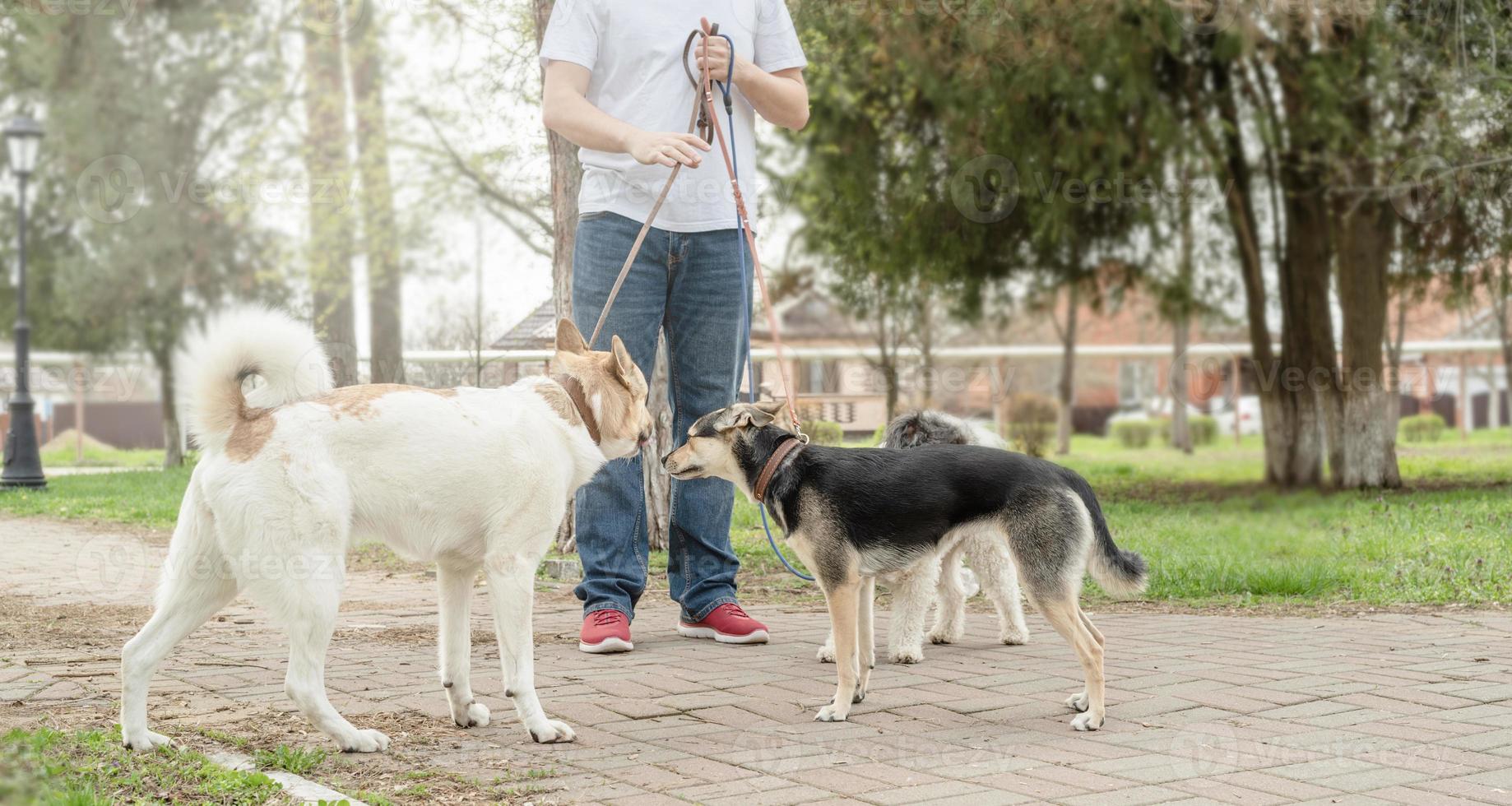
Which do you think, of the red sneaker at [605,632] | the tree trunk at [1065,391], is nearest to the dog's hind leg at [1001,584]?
the red sneaker at [605,632]

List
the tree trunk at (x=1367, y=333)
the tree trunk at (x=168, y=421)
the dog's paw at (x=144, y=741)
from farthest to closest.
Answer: the tree trunk at (x=168, y=421), the tree trunk at (x=1367, y=333), the dog's paw at (x=144, y=741)

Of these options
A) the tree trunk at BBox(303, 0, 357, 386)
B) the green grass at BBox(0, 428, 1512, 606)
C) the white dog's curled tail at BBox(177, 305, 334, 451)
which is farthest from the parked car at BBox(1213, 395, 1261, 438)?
the tree trunk at BBox(303, 0, 357, 386)

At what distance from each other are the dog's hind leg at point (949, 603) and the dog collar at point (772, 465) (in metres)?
1.36

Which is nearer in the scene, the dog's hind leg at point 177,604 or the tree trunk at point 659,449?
the dog's hind leg at point 177,604

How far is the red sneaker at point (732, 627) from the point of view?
563 cm

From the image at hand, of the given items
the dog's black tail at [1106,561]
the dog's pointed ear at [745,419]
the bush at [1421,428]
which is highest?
the dog's pointed ear at [745,419]

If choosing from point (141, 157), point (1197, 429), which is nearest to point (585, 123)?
point (141, 157)

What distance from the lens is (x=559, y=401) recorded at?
4.15 metres

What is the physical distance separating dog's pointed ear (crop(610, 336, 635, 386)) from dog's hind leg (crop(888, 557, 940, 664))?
5.55 ft

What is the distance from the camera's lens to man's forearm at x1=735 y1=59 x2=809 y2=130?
5293mm

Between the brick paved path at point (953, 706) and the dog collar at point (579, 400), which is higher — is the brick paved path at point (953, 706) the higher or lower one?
the lower one

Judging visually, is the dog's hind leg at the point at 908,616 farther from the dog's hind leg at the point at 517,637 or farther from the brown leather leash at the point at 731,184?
the dog's hind leg at the point at 517,637

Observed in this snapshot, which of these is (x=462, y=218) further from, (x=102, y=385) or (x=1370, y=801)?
(x=1370, y=801)

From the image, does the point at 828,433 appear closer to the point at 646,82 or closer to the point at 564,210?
the point at 564,210
